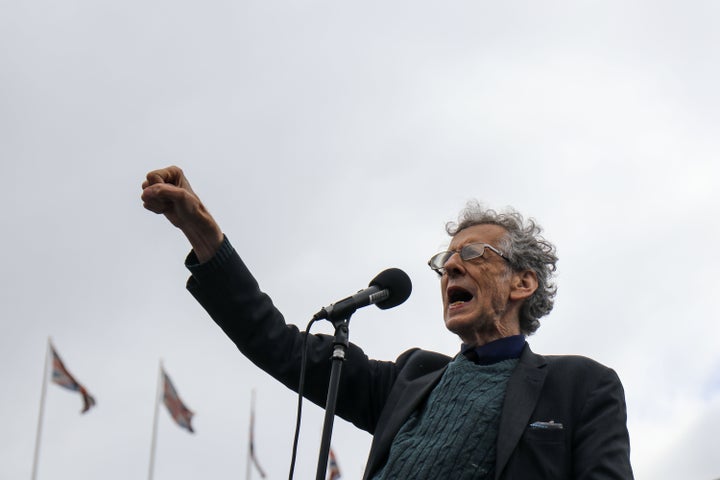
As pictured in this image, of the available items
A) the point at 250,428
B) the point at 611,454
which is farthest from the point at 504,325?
the point at 250,428

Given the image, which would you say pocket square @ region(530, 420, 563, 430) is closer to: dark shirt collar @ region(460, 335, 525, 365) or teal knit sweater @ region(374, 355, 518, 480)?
teal knit sweater @ region(374, 355, 518, 480)

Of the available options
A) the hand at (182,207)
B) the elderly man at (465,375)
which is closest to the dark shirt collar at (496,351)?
the elderly man at (465,375)

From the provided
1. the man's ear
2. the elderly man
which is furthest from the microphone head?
the man's ear

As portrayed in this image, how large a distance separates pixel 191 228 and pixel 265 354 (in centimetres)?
65

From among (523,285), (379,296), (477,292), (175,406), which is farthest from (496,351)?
(175,406)

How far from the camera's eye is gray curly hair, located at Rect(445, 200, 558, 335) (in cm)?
532

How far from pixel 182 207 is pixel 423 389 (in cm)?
131

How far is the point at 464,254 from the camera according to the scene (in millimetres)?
5254

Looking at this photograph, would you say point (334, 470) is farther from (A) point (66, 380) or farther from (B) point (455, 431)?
(B) point (455, 431)

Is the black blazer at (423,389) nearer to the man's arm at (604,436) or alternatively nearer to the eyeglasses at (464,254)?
the man's arm at (604,436)

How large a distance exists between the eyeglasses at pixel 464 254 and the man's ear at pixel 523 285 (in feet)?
0.38

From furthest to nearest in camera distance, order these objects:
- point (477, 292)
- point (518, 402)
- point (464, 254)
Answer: point (464, 254)
point (477, 292)
point (518, 402)

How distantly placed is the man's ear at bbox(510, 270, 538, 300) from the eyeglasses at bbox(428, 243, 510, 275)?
0.38ft

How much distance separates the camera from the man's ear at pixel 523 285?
524 cm
